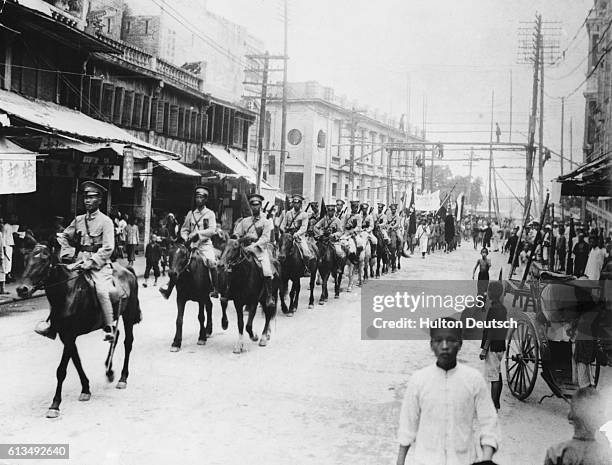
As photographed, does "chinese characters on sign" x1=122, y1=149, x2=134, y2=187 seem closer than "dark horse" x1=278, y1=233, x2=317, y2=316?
No

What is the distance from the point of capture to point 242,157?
102 ft

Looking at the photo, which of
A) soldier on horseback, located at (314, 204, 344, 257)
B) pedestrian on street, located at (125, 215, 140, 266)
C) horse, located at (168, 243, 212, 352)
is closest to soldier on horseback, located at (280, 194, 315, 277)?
soldier on horseback, located at (314, 204, 344, 257)

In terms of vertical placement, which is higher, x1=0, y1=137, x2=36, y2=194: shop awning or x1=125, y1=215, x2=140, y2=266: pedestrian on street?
x1=0, y1=137, x2=36, y2=194: shop awning

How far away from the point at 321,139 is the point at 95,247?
25.9 meters

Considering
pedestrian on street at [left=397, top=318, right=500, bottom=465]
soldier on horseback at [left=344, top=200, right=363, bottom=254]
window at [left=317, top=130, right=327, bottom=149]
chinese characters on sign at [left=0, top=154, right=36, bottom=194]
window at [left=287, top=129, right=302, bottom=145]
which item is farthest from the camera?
window at [left=317, top=130, right=327, bottom=149]

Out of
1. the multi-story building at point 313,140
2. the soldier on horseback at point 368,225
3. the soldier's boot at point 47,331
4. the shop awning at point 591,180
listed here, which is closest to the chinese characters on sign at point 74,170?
the soldier on horseback at point 368,225

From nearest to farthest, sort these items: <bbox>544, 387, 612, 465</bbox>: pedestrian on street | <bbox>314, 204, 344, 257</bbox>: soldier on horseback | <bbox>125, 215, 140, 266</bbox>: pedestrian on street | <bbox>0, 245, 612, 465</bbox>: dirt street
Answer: <bbox>544, 387, 612, 465</bbox>: pedestrian on street → <bbox>0, 245, 612, 465</bbox>: dirt street → <bbox>314, 204, 344, 257</bbox>: soldier on horseback → <bbox>125, 215, 140, 266</bbox>: pedestrian on street

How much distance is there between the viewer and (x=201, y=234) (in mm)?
9781

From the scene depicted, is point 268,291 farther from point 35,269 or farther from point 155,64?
point 155,64

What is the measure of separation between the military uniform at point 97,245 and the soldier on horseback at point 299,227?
632 cm

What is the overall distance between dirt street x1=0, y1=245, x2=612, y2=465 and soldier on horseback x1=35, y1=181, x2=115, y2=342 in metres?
1.01

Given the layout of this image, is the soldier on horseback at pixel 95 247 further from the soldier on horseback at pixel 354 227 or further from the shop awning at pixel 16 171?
the soldier on horseback at pixel 354 227

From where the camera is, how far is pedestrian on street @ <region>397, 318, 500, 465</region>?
11.9 feet

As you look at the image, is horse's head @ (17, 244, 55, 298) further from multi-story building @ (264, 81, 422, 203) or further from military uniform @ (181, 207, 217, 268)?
multi-story building @ (264, 81, 422, 203)
